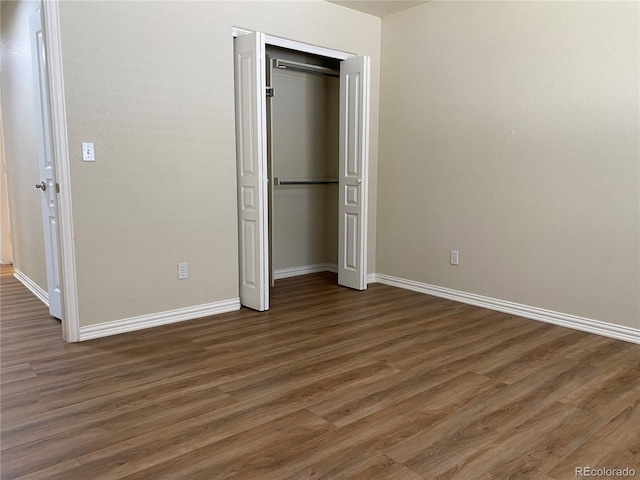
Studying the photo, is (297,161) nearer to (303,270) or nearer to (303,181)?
(303,181)

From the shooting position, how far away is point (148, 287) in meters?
3.55

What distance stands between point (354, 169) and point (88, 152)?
2313 mm

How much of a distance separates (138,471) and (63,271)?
1.79 m

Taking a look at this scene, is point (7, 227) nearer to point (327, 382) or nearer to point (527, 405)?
point (327, 382)

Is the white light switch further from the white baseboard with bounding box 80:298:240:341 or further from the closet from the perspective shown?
the closet

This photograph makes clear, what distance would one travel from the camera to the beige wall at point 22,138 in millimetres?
4066

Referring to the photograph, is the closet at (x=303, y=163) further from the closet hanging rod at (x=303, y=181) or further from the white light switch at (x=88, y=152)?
the white light switch at (x=88, y=152)

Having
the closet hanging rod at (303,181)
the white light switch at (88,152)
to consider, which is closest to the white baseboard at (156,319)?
the white light switch at (88,152)

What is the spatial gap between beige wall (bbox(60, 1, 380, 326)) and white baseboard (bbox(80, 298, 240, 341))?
1.7 inches

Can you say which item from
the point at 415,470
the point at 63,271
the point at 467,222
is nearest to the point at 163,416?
the point at 415,470

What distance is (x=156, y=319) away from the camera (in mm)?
3600

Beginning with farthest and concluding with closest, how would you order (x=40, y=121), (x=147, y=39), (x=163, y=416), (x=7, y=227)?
(x=7, y=227)
(x=40, y=121)
(x=147, y=39)
(x=163, y=416)

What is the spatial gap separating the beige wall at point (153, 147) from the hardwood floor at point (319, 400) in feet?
1.27

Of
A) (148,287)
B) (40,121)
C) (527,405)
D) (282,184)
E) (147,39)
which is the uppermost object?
(147,39)
